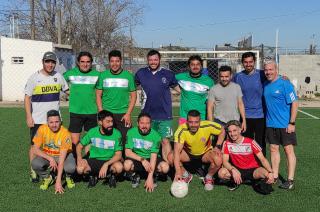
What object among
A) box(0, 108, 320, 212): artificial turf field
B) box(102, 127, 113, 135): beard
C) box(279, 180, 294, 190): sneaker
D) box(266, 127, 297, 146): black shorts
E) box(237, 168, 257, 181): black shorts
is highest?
box(102, 127, 113, 135): beard

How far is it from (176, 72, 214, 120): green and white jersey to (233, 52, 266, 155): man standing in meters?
0.47

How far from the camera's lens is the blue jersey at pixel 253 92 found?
5.88 metres

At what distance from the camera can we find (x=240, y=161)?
567 centimetres

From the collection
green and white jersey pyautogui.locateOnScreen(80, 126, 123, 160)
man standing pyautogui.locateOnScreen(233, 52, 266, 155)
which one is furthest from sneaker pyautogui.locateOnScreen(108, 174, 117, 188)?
man standing pyautogui.locateOnScreen(233, 52, 266, 155)

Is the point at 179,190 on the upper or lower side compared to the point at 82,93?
lower

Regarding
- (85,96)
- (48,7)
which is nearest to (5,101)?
(48,7)

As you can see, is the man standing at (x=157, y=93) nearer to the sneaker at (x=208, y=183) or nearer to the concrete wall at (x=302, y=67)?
the sneaker at (x=208, y=183)

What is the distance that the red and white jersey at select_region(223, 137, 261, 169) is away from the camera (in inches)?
220

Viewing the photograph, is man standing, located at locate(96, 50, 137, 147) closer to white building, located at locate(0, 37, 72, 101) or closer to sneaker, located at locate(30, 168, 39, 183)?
sneaker, located at locate(30, 168, 39, 183)

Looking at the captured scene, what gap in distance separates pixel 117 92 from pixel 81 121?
0.73m

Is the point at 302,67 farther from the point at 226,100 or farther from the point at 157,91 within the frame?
the point at 157,91

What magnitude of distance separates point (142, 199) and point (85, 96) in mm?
1823

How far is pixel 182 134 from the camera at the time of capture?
18.9 feet

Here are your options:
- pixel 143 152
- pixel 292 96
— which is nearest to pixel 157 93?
pixel 143 152
